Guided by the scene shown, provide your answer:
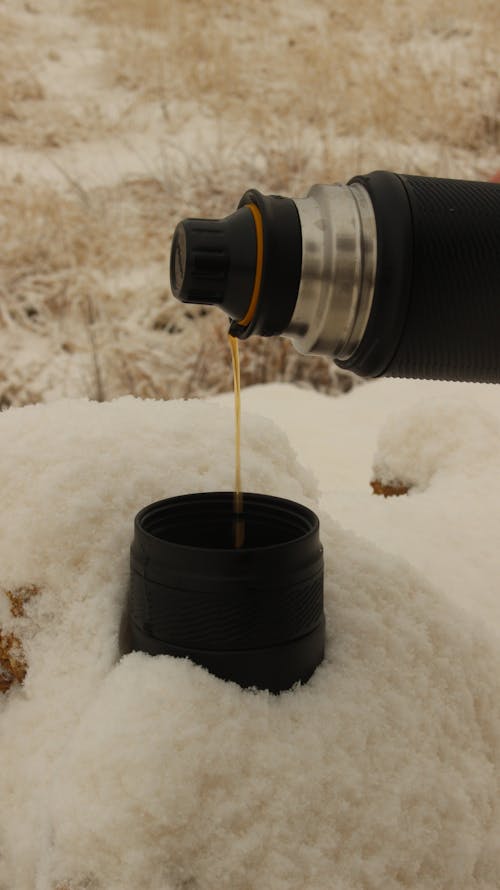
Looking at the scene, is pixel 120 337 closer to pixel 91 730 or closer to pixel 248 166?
pixel 248 166

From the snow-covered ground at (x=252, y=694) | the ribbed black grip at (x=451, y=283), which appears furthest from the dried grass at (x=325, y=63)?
the ribbed black grip at (x=451, y=283)

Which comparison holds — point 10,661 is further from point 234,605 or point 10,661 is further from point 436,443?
point 436,443

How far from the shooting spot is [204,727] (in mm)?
684

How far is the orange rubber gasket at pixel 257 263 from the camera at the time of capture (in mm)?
714

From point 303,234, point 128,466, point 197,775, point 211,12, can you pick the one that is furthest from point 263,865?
point 211,12

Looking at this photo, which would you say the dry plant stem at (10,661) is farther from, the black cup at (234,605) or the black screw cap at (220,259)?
the black screw cap at (220,259)

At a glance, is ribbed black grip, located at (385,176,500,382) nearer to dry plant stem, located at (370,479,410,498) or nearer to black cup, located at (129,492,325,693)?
black cup, located at (129,492,325,693)

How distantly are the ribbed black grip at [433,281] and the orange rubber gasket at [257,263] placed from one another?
10 cm

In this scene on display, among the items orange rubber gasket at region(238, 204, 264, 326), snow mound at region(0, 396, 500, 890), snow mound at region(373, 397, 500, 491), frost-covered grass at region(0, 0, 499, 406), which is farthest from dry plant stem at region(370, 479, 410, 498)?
frost-covered grass at region(0, 0, 499, 406)

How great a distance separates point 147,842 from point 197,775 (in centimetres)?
6

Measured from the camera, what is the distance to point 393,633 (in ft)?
2.76

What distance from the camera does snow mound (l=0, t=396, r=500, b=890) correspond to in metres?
0.66

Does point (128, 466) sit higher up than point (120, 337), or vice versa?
point (128, 466)

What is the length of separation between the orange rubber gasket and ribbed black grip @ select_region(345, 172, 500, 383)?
0.34ft
